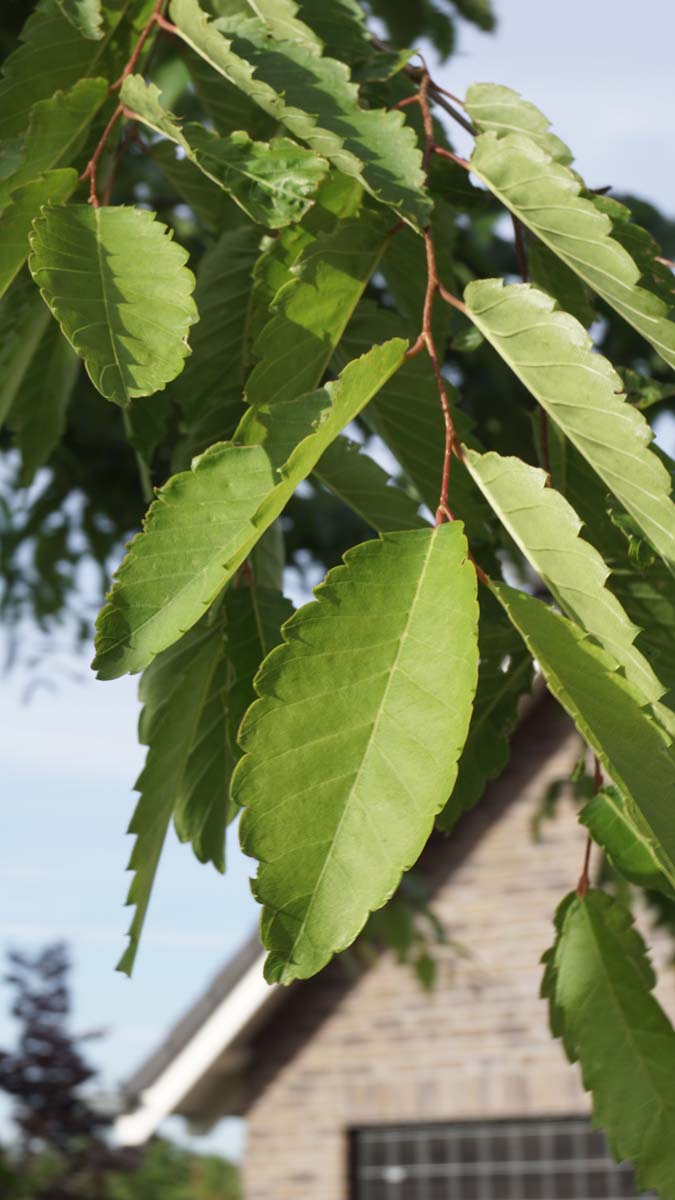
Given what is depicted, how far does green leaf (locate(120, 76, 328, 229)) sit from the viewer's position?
83 cm

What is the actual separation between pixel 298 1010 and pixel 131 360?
845 centimetres

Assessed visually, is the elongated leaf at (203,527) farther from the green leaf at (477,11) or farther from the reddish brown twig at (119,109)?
the green leaf at (477,11)

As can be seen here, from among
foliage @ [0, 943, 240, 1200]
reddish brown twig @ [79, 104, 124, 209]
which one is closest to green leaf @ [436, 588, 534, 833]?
reddish brown twig @ [79, 104, 124, 209]

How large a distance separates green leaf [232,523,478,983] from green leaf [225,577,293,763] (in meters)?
0.19

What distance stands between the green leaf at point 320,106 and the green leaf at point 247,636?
0.24 m

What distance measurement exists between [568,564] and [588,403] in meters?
0.09

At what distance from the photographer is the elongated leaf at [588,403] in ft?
2.44

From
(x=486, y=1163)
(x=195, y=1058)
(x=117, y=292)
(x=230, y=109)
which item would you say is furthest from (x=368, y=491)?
(x=195, y=1058)

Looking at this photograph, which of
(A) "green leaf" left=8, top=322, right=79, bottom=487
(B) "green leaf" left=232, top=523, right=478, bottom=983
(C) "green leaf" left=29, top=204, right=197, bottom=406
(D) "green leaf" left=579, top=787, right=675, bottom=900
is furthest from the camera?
(A) "green leaf" left=8, top=322, right=79, bottom=487

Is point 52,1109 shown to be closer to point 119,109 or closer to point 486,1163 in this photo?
point 486,1163

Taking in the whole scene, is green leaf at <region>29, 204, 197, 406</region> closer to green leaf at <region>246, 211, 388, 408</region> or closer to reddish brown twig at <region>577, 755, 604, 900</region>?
green leaf at <region>246, 211, 388, 408</region>

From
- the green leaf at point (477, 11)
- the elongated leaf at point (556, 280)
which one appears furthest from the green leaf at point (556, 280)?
the green leaf at point (477, 11)

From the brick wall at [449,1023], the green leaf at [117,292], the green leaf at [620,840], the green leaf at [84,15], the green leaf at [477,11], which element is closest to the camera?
the green leaf at [117,292]

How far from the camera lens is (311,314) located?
2.91 feet
